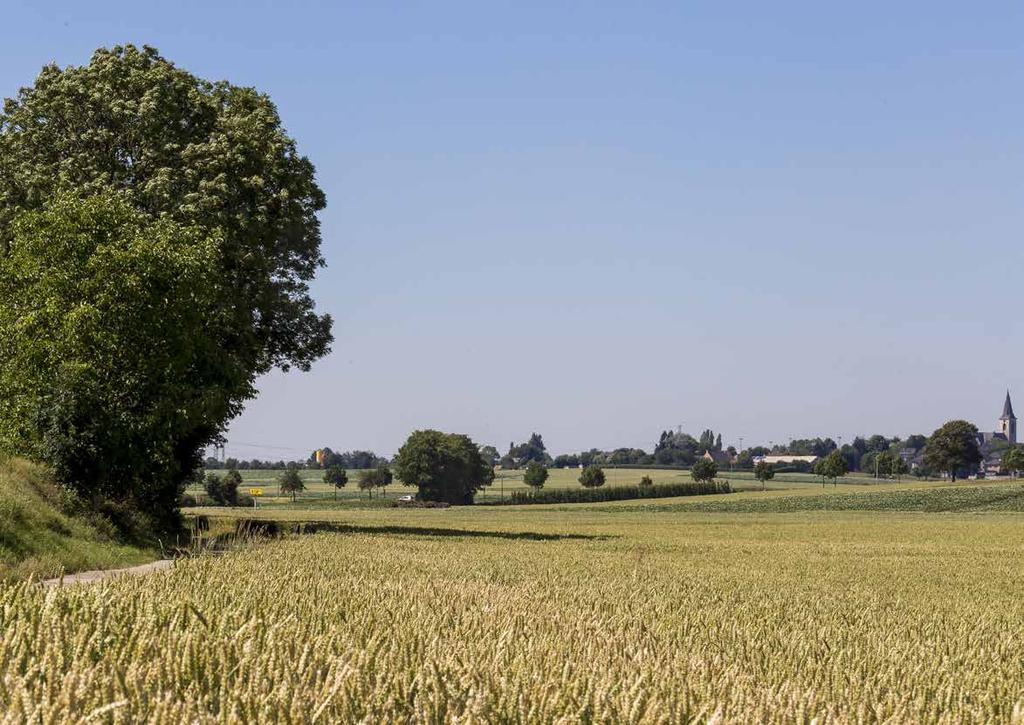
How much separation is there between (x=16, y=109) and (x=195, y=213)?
1023cm

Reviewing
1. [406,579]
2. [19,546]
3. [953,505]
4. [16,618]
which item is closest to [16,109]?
[19,546]

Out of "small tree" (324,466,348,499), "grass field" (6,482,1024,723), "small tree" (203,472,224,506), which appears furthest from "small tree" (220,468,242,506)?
"grass field" (6,482,1024,723)

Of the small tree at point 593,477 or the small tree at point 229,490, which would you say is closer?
the small tree at point 229,490

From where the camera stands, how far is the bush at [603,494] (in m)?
153

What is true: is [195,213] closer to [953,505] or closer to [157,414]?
[157,414]

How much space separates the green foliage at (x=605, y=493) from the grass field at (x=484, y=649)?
132036mm

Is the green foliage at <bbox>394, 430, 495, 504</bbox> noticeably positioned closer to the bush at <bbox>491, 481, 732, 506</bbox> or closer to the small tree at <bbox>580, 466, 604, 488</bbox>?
the bush at <bbox>491, 481, 732, 506</bbox>

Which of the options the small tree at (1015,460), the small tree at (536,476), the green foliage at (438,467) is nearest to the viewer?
the green foliage at (438,467)

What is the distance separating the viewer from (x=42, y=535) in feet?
80.4

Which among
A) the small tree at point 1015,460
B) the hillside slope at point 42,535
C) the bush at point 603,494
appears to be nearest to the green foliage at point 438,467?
the bush at point 603,494

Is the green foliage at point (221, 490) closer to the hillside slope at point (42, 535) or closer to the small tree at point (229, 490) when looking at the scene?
the small tree at point (229, 490)

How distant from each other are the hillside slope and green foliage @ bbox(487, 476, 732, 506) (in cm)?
12375

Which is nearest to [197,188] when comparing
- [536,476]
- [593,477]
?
[593,477]

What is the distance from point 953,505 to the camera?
4365 inches
